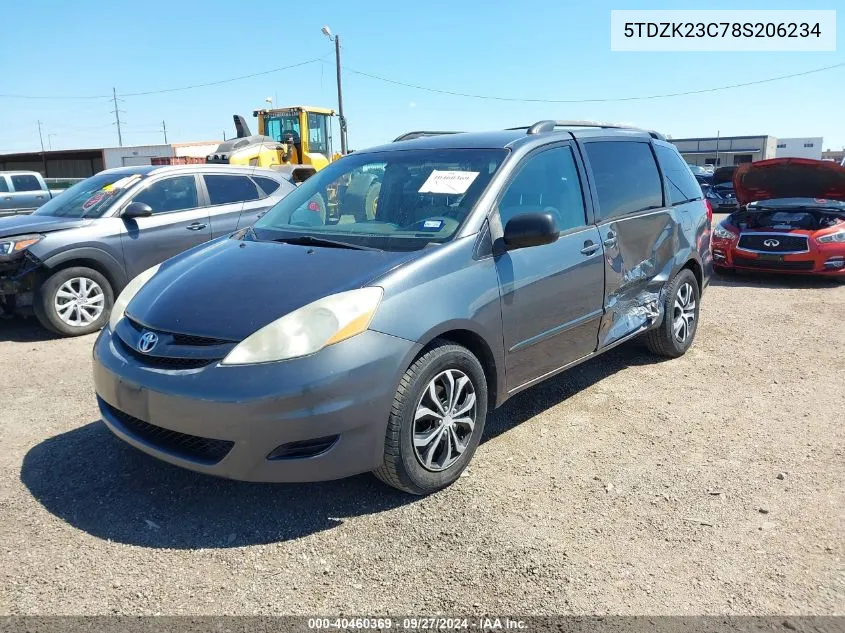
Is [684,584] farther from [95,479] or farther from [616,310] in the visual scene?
[95,479]

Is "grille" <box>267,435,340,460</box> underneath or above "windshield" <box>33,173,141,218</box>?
underneath

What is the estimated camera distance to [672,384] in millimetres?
4836

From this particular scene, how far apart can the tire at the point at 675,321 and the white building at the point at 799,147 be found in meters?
89.8

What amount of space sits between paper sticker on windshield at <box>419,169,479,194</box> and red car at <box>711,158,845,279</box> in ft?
22.4

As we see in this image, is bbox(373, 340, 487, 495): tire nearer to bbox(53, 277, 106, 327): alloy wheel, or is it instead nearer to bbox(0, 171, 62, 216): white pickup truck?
bbox(53, 277, 106, 327): alloy wheel

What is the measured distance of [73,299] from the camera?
21.0 ft

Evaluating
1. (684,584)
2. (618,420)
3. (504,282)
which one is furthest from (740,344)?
(684,584)

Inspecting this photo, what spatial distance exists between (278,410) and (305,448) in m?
0.23

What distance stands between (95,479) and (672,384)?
12.8 ft

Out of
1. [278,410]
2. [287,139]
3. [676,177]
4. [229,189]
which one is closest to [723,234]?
[676,177]

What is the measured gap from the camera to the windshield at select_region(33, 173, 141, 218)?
6.79m

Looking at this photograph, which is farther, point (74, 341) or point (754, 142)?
point (754, 142)

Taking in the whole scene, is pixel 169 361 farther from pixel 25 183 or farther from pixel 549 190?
pixel 25 183

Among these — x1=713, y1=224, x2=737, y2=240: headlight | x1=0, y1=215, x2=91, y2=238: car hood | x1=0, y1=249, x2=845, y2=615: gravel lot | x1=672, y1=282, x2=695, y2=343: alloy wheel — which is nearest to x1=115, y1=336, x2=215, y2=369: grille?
x1=0, y1=249, x2=845, y2=615: gravel lot
